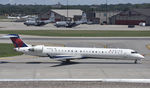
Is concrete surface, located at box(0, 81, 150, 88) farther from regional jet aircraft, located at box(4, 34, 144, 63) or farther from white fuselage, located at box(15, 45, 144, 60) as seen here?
white fuselage, located at box(15, 45, 144, 60)

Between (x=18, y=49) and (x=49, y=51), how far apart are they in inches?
169

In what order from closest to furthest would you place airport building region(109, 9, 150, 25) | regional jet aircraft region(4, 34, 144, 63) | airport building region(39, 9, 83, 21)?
1. regional jet aircraft region(4, 34, 144, 63)
2. airport building region(109, 9, 150, 25)
3. airport building region(39, 9, 83, 21)

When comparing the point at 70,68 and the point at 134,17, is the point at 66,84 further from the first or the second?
the point at 134,17

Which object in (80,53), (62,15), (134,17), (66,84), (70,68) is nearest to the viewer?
(66,84)

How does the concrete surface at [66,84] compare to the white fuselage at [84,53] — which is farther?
the white fuselage at [84,53]

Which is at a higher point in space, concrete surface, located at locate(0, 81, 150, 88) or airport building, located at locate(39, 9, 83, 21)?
concrete surface, located at locate(0, 81, 150, 88)

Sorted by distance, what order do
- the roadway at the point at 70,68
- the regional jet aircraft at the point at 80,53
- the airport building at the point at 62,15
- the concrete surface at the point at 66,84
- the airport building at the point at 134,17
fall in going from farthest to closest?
1. the airport building at the point at 62,15
2. the airport building at the point at 134,17
3. the regional jet aircraft at the point at 80,53
4. the roadway at the point at 70,68
5. the concrete surface at the point at 66,84

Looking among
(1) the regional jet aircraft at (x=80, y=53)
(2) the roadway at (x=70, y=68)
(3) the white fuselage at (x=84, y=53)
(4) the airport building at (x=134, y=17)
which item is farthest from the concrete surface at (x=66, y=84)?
(4) the airport building at (x=134, y=17)

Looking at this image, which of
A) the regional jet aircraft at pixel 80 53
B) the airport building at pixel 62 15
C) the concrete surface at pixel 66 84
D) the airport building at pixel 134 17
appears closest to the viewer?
the concrete surface at pixel 66 84

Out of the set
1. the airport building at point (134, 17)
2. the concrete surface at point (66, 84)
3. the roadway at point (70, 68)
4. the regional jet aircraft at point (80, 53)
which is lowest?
the airport building at point (134, 17)

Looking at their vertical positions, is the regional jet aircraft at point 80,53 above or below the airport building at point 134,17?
above

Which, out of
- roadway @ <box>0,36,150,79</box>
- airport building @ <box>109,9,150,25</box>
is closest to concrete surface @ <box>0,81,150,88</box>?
roadway @ <box>0,36,150,79</box>

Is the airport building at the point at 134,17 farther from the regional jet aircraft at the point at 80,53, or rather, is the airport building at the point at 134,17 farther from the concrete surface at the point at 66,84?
the concrete surface at the point at 66,84

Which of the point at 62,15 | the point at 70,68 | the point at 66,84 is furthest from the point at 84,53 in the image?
the point at 62,15
